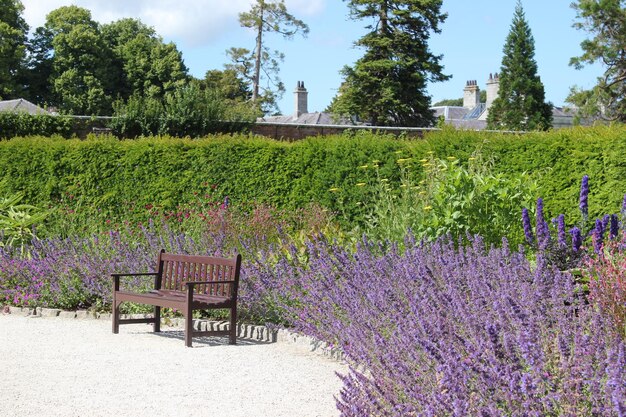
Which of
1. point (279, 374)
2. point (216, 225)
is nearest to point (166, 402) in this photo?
point (279, 374)

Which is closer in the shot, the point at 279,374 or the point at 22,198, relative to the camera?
the point at 279,374

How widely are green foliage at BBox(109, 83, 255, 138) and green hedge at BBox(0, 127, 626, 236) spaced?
21.5 feet

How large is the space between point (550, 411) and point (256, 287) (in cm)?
504

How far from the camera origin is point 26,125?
70.1 ft

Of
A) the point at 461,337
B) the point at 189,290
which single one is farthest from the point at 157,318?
the point at 461,337

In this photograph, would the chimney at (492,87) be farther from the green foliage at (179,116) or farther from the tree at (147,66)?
the green foliage at (179,116)

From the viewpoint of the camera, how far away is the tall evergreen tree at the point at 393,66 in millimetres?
37188

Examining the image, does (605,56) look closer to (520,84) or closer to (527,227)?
(520,84)

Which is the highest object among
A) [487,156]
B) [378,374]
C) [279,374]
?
[487,156]

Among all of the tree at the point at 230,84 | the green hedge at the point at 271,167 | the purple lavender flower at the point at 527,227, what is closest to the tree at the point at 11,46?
the tree at the point at 230,84

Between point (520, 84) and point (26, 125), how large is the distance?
23.1m

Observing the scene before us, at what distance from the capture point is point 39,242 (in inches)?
446

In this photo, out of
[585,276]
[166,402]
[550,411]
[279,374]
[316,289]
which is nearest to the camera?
[550,411]

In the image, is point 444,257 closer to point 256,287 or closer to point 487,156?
point 256,287
